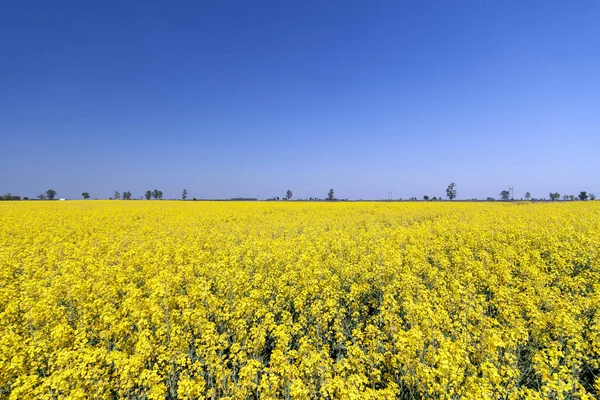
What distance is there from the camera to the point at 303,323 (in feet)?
18.4

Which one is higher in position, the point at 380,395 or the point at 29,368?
the point at 380,395

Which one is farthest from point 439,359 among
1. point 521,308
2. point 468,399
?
point 521,308

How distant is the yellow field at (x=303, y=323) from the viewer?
3756mm

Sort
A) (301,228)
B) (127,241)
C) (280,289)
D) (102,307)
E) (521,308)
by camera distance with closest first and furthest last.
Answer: (521,308) → (102,307) → (280,289) → (127,241) → (301,228)

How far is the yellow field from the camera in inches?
148

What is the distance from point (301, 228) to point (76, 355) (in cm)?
1422

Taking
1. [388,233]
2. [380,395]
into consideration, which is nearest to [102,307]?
[380,395]

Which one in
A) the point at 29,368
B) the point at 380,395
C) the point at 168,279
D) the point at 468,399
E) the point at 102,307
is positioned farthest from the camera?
the point at 168,279

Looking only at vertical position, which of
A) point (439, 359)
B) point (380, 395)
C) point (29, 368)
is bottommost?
point (29, 368)

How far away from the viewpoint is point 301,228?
17953 mm

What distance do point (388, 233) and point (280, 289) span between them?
368 inches

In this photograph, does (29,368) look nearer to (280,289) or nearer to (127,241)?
(280,289)

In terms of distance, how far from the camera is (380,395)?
3441 mm

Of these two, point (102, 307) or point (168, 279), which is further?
point (168, 279)
